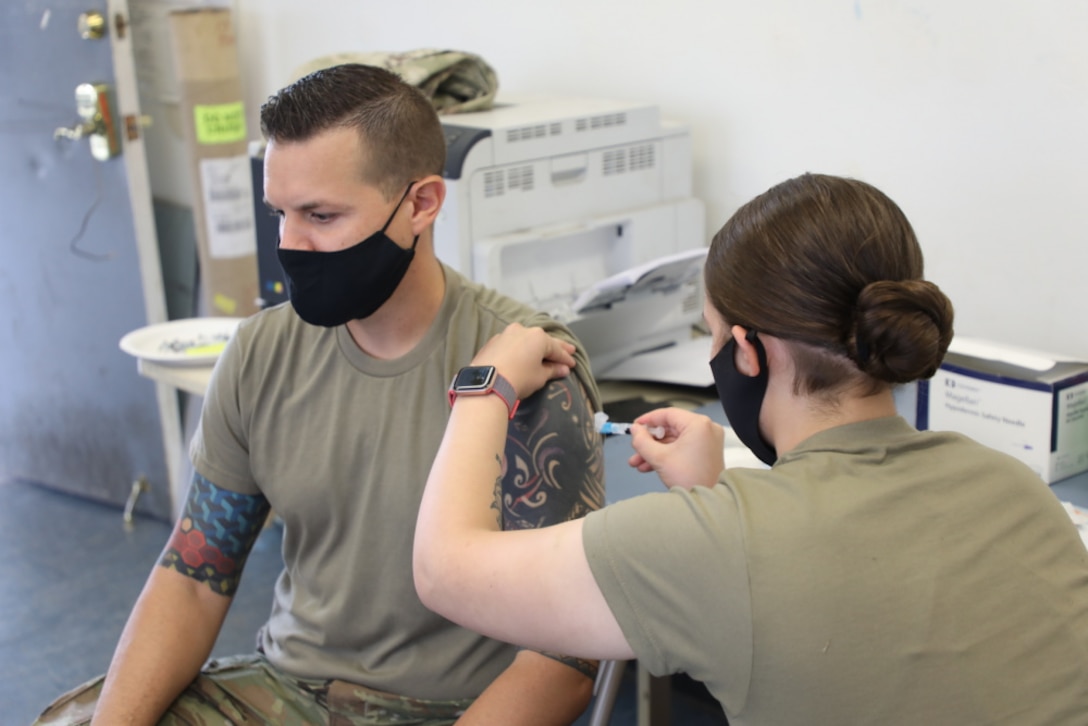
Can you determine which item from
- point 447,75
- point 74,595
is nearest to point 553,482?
point 447,75

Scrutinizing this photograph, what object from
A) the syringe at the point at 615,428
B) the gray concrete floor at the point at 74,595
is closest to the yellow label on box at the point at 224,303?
the gray concrete floor at the point at 74,595

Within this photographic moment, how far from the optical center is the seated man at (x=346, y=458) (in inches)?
56.2

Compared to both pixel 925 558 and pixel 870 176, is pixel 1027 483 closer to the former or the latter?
pixel 925 558

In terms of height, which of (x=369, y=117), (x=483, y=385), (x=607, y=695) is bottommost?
(x=607, y=695)

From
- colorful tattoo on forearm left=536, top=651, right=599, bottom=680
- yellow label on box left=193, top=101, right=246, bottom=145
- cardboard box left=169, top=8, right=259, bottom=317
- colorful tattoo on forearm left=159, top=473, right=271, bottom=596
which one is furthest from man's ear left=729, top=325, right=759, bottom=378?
yellow label on box left=193, top=101, right=246, bottom=145

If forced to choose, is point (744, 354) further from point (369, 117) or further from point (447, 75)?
point (447, 75)

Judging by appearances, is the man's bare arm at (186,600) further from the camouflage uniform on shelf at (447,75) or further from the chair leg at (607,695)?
the camouflage uniform on shelf at (447,75)

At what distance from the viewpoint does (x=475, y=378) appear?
1.24m

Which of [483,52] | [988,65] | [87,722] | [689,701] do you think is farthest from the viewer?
[483,52]

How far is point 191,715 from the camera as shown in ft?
4.80

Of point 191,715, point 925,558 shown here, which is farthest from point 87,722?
point 925,558

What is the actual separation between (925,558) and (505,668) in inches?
27.6

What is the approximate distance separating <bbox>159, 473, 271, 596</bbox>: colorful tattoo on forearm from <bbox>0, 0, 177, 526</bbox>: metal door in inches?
71.6

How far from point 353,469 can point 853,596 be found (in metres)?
0.77
